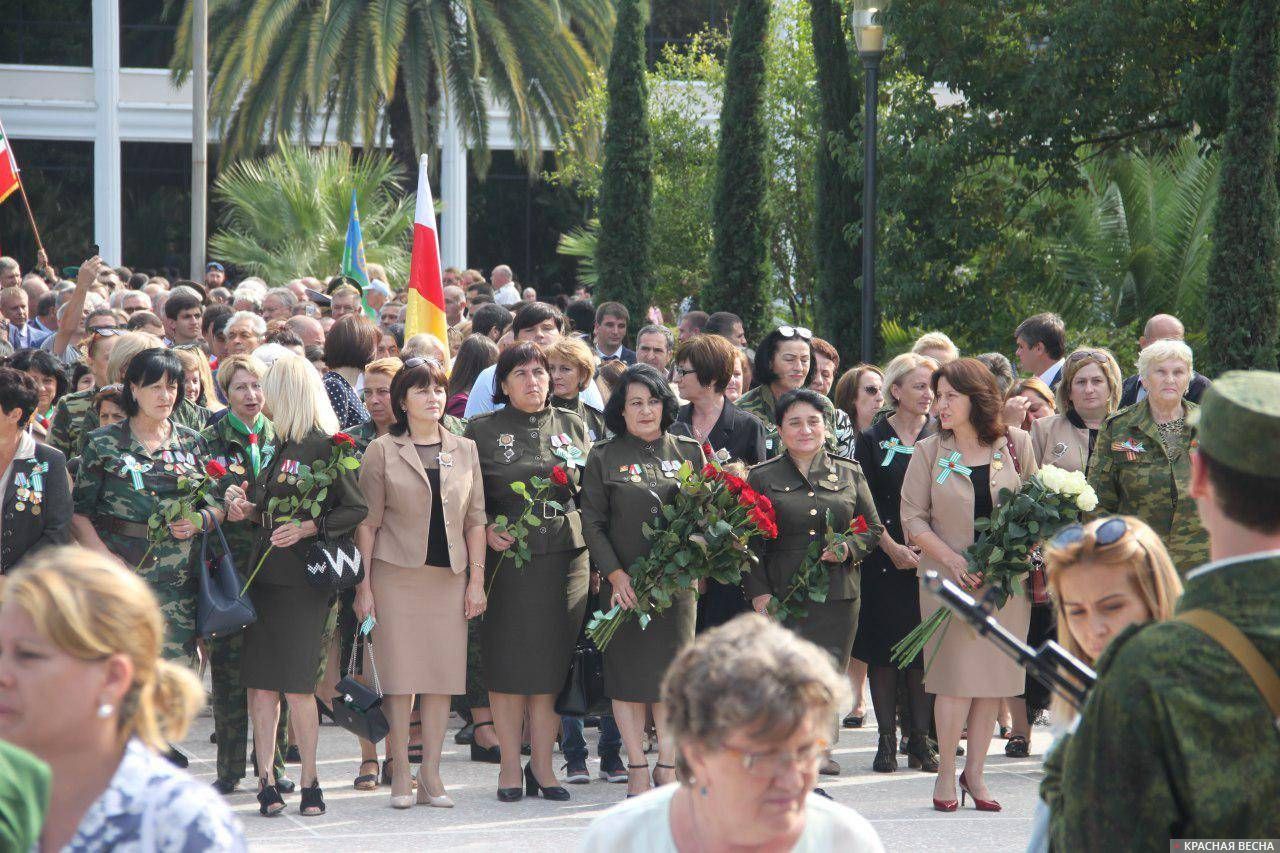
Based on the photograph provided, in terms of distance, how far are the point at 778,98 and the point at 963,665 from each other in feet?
50.8

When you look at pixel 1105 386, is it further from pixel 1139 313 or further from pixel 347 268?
pixel 347 268

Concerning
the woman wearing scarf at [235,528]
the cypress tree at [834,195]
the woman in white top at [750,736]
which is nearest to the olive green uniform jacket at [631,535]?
the woman wearing scarf at [235,528]

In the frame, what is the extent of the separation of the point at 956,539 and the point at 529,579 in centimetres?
207

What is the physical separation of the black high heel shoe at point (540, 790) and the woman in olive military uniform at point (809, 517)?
4.24 ft

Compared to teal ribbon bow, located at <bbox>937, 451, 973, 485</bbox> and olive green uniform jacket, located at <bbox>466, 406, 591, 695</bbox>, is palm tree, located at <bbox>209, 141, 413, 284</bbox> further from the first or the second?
teal ribbon bow, located at <bbox>937, 451, 973, 485</bbox>

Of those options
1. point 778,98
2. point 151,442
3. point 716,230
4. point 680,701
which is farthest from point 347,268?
point 680,701

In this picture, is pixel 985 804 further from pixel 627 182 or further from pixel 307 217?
pixel 307 217

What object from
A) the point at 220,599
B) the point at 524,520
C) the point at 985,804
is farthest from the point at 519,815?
the point at 985,804

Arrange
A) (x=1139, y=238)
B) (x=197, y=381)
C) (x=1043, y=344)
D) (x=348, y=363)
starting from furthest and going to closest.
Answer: (x=1139, y=238) < (x=1043, y=344) < (x=348, y=363) < (x=197, y=381)

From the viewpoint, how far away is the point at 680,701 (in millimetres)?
2762

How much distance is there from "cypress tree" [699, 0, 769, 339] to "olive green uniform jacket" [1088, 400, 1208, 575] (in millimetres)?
11567

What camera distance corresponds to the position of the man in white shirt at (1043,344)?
1036 centimetres

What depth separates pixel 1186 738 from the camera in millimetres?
2498

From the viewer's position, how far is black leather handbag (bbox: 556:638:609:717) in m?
7.79
